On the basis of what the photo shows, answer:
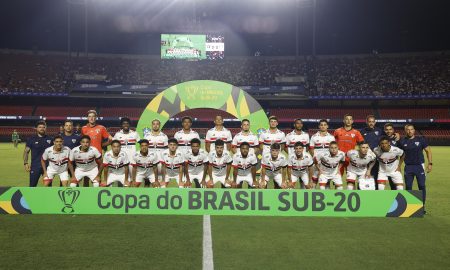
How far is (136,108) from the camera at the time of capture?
4000cm

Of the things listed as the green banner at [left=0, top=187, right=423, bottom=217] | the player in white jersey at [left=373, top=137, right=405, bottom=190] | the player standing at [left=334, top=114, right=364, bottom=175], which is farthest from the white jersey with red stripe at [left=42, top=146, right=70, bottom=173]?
the player in white jersey at [left=373, top=137, right=405, bottom=190]

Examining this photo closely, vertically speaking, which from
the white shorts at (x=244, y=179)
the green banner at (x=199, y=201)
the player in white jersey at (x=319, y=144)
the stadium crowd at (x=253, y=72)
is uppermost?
the stadium crowd at (x=253, y=72)

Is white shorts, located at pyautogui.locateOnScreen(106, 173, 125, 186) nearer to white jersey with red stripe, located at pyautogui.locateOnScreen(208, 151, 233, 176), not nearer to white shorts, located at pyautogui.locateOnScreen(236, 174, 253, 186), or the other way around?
white jersey with red stripe, located at pyautogui.locateOnScreen(208, 151, 233, 176)

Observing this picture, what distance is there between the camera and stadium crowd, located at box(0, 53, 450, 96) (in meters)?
38.7

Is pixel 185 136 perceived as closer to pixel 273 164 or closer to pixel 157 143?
pixel 157 143

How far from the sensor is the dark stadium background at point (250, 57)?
123 ft

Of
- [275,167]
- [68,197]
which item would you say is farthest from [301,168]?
[68,197]

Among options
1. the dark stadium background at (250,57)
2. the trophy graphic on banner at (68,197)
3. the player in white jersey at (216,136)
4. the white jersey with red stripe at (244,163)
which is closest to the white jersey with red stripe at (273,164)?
the white jersey with red stripe at (244,163)

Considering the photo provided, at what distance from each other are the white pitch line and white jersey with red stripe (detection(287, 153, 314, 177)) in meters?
2.71

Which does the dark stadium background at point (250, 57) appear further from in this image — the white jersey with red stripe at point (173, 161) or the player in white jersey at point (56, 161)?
the player in white jersey at point (56, 161)

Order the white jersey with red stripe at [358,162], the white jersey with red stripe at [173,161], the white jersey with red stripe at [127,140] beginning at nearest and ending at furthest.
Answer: the white jersey with red stripe at [358,162] → the white jersey with red stripe at [173,161] → the white jersey with red stripe at [127,140]

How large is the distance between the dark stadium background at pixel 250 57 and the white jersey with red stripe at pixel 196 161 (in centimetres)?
2785

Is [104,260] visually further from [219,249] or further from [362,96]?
[362,96]

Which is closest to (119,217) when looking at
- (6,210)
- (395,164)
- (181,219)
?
(181,219)
